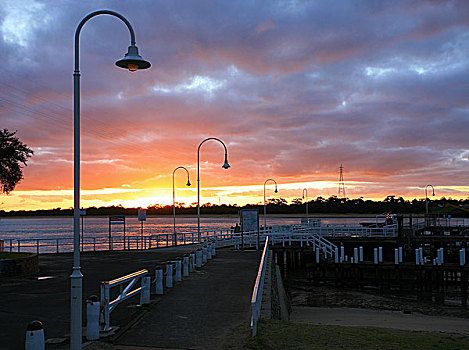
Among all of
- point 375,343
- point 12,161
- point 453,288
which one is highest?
point 12,161

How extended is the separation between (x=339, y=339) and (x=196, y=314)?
11.5 ft

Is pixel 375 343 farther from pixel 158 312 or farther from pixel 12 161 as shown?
pixel 12 161

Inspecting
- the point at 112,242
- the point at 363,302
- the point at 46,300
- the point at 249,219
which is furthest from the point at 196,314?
the point at 249,219

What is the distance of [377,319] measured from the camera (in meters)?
19.2

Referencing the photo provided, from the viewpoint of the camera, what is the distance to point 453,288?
32.7 m

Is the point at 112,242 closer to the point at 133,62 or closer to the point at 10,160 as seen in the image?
the point at 10,160

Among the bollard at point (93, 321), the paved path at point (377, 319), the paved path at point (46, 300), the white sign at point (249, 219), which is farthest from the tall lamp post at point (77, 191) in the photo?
the white sign at point (249, 219)

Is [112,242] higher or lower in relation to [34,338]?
lower

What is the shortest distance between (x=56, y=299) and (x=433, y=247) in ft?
133

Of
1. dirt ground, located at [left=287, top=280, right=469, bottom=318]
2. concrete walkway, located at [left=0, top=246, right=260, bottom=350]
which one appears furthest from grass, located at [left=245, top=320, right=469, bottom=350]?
dirt ground, located at [left=287, top=280, right=469, bottom=318]

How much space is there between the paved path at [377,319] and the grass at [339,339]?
20.0ft

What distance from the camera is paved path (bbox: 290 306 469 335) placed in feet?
57.0

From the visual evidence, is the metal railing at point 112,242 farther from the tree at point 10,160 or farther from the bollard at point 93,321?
the bollard at point 93,321

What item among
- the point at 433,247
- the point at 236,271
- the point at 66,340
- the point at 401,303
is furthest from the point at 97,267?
the point at 433,247
